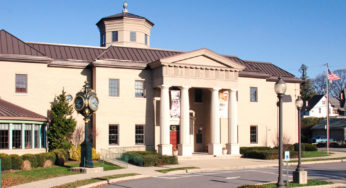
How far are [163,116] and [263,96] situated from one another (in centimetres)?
1295

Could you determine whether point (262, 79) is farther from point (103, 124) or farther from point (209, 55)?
point (103, 124)

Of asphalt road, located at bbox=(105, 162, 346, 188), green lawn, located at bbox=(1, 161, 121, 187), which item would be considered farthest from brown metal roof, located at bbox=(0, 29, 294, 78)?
asphalt road, located at bbox=(105, 162, 346, 188)

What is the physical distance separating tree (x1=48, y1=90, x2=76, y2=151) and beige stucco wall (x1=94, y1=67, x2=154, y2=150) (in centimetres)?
269

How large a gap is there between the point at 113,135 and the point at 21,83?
28.9ft

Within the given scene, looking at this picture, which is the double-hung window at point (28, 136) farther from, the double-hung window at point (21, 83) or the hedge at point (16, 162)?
the double-hung window at point (21, 83)

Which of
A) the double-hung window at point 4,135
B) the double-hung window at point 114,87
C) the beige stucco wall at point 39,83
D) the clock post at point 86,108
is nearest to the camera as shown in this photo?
the clock post at point 86,108

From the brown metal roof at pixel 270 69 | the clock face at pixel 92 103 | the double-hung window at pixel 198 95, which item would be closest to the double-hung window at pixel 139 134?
the double-hung window at pixel 198 95

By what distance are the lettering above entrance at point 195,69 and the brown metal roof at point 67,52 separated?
19.1 feet

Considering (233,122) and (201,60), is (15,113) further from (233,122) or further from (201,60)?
(233,122)

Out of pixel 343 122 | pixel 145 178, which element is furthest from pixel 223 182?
pixel 343 122

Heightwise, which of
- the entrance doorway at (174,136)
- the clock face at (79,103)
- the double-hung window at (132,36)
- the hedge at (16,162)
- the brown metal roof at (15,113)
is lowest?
the hedge at (16,162)

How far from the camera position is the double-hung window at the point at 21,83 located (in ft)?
113

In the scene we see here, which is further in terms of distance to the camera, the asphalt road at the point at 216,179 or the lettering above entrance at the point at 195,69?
the lettering above entrance at the point at 195,69

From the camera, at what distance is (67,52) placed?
38.9 m
